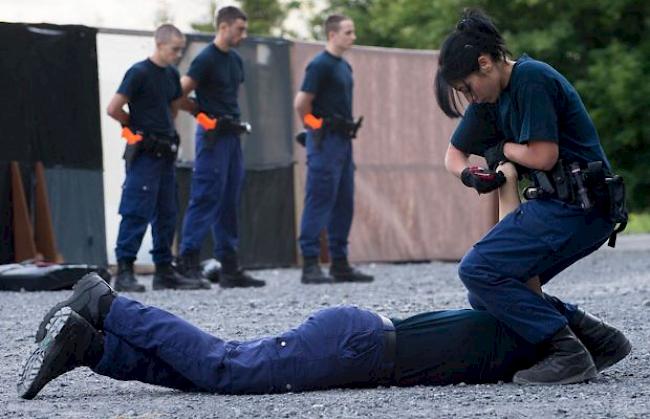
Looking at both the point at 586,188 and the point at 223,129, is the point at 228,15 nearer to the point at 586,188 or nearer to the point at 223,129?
the point at 223,129

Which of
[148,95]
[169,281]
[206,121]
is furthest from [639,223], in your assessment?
[148,95]

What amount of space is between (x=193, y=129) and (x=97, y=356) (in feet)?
26.9

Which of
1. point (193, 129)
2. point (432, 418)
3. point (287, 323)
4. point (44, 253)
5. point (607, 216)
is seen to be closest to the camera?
point (432, 418)

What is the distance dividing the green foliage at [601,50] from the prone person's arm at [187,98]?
1850 centimetres

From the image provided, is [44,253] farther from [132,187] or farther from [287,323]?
[287,323]

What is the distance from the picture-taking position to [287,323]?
24.2 ft

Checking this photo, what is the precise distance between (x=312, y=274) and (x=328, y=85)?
4.91 ft

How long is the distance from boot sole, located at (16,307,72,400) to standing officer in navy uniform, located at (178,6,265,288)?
19.2ft

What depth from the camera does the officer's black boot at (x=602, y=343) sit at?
5.11 metres

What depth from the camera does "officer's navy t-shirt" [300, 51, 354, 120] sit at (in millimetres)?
10891

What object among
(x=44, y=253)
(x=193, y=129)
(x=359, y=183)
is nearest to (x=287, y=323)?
(x=44, y=253)

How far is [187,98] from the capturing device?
34.2 ft

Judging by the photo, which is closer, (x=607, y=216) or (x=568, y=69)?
(x=607, y=216)

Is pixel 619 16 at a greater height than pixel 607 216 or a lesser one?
greater
